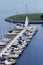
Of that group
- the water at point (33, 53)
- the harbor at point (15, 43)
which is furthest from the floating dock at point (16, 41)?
the water at point (33, 53)

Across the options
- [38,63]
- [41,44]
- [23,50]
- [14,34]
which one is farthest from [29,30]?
[38,63]

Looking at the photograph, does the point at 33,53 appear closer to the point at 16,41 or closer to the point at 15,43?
the point at 15,43

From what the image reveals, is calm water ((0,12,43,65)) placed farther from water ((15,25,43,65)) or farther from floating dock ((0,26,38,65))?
floating dock ((0,26,38,65))

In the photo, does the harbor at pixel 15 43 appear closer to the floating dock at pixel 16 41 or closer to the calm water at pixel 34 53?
the floating dock at pixel 16 41

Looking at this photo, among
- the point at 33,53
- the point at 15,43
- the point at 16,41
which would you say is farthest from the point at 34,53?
the point at 16,41

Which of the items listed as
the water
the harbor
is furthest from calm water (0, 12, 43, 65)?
the harbor

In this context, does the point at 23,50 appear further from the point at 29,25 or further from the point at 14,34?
the point at 29,25

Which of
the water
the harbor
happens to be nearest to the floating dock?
the harbor

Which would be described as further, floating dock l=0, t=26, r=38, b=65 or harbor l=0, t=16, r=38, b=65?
floating dock l=0, t=26, r=38, b=65

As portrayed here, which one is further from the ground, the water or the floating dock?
the floating dock
